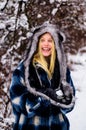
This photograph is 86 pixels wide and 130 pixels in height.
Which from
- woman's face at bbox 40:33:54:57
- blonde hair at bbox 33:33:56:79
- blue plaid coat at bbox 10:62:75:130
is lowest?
blue plaid coat at bbox 10:62:75:130

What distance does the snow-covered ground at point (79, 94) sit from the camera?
3.33 meters

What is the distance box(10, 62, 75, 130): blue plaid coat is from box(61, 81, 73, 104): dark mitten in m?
0.06

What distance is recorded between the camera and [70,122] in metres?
3.34

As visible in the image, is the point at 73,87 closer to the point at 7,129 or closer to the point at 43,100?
the point at 43,100

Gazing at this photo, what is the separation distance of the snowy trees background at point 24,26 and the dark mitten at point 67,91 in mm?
138

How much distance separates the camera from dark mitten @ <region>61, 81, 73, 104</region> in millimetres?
3340

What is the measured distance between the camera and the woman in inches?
131

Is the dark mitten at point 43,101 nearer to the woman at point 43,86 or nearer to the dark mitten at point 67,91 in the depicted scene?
the woman at point 43,86

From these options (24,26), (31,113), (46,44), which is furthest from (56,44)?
(31,113)

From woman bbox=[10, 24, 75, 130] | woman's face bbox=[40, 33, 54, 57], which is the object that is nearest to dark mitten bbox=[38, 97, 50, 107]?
woman bbox=[10, 24, 75, 130]

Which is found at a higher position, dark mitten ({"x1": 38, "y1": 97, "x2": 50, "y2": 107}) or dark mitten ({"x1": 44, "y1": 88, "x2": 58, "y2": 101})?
dark mitten ({"x1": 44, "y1": 88, "x2": 58, "y2": 101})

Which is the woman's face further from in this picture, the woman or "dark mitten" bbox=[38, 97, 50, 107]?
"dark mitten" bbox=[38, 97, 50, 107]

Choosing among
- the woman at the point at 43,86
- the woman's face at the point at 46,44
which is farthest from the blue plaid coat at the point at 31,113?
the woman's face at the point at 46,44

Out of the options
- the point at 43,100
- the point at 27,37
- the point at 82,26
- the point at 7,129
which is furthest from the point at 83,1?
the point at 7,129
